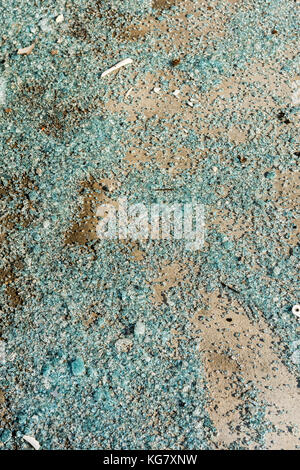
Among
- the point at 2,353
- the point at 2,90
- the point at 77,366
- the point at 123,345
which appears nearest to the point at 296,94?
the point at 2,90

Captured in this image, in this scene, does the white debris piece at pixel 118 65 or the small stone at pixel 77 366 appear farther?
the white debris piece at pixel 118 65

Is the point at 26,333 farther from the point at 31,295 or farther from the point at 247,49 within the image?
the point at 247,49

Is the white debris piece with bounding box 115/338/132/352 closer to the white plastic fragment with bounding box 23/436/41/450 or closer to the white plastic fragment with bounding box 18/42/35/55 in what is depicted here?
the white plastic fragment with bounding box 23/436/41/450

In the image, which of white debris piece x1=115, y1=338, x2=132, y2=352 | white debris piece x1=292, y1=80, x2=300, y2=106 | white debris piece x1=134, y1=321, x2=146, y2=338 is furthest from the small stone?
Result: white debris piece x1=292, y1=80, x2=300, y2=106

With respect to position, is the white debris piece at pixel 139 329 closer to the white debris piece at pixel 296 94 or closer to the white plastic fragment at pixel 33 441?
the white plastic fragment at pixel 33 441

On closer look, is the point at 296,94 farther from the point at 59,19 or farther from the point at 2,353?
the point at 2,353

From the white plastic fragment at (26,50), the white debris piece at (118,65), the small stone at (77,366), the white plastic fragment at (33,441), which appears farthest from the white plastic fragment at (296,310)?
the white plastic fragment at (26,50)

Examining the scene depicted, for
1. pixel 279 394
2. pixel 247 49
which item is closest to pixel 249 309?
pixel 279 394

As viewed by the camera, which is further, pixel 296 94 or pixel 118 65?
pixel 118 65
